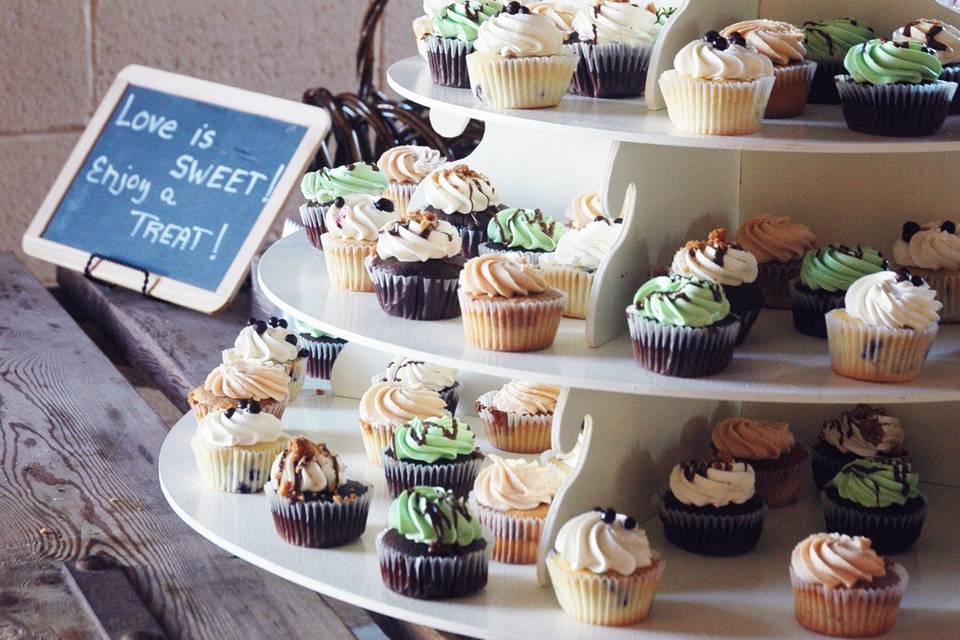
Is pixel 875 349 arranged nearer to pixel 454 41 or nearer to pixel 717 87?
pixel 717 87

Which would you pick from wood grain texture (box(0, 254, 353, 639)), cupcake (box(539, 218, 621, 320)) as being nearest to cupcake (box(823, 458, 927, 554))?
cupcake (box(539, 218, 621, 320))

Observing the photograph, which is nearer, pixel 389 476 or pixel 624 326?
pixel 624 326

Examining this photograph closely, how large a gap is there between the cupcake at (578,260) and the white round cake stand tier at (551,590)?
12.5 inches

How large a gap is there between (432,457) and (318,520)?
22 centimetres

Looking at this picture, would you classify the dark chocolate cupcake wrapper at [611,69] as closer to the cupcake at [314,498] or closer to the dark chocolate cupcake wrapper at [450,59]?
the dark chocolate cupcake wrapper at [450,59]

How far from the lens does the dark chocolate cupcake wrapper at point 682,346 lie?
175cm

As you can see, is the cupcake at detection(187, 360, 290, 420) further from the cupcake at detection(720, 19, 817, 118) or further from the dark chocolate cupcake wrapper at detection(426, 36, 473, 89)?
the cupcake at detection(720, 19, 817, 118)

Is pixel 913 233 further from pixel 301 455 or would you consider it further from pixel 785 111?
pixel 301 455

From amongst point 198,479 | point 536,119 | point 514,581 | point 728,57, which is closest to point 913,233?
point 728,57

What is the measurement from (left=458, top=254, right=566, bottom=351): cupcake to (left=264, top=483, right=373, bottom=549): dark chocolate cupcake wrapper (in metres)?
0.28

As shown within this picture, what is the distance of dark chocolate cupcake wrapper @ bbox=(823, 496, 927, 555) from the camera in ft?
6.45

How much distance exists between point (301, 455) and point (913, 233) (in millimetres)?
925

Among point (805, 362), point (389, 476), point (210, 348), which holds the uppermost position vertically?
point (805, 362)

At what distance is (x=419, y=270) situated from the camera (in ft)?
6.58
